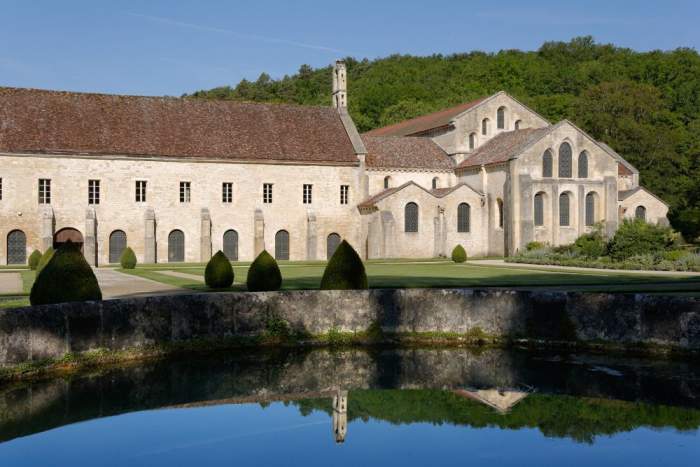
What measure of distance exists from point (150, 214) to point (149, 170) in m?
2.46

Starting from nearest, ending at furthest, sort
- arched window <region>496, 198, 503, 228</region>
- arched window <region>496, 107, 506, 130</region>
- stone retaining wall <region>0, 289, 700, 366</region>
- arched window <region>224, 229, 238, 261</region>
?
stone retaining wall <region>0, 289, 700, 366</region> → arched window <region>224, 229, 238, 261</region> → arched window <region>496, 198, 503, 228</region> → arched window <region>496, 107, 506, 130</region>

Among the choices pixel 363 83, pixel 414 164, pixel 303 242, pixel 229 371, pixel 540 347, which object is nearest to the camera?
pixel 229 371

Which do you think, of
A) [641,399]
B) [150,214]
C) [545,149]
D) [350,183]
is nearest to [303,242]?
[350,183]

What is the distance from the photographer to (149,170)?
4181 cm

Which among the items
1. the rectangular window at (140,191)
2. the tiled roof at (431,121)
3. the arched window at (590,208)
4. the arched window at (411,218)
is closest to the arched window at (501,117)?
the tiled roof at (431,121)

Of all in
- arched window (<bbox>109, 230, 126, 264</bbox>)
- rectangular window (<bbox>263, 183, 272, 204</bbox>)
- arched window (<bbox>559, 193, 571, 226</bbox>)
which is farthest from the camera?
arched window (<bbox>559, 193, 571, 226</bbox>)

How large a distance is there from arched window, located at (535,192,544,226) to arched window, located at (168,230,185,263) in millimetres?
20772

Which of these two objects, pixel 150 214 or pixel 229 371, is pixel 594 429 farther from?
pixel 150 214

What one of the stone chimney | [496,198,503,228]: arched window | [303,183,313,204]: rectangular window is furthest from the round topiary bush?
the stone chimney

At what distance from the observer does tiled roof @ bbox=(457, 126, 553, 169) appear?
149ft

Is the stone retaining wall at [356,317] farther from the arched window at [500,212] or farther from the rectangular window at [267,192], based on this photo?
the arched window at [500,212]

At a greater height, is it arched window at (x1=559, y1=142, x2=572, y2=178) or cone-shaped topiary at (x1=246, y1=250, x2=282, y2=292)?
arched window at (x1=559, y1=142, x2=572, y2=178)

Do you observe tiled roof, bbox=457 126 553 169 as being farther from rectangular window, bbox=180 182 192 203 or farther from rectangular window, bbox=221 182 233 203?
rectangular window, bbox=180 182 192 203

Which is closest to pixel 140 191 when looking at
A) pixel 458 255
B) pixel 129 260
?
pixel 129 260
